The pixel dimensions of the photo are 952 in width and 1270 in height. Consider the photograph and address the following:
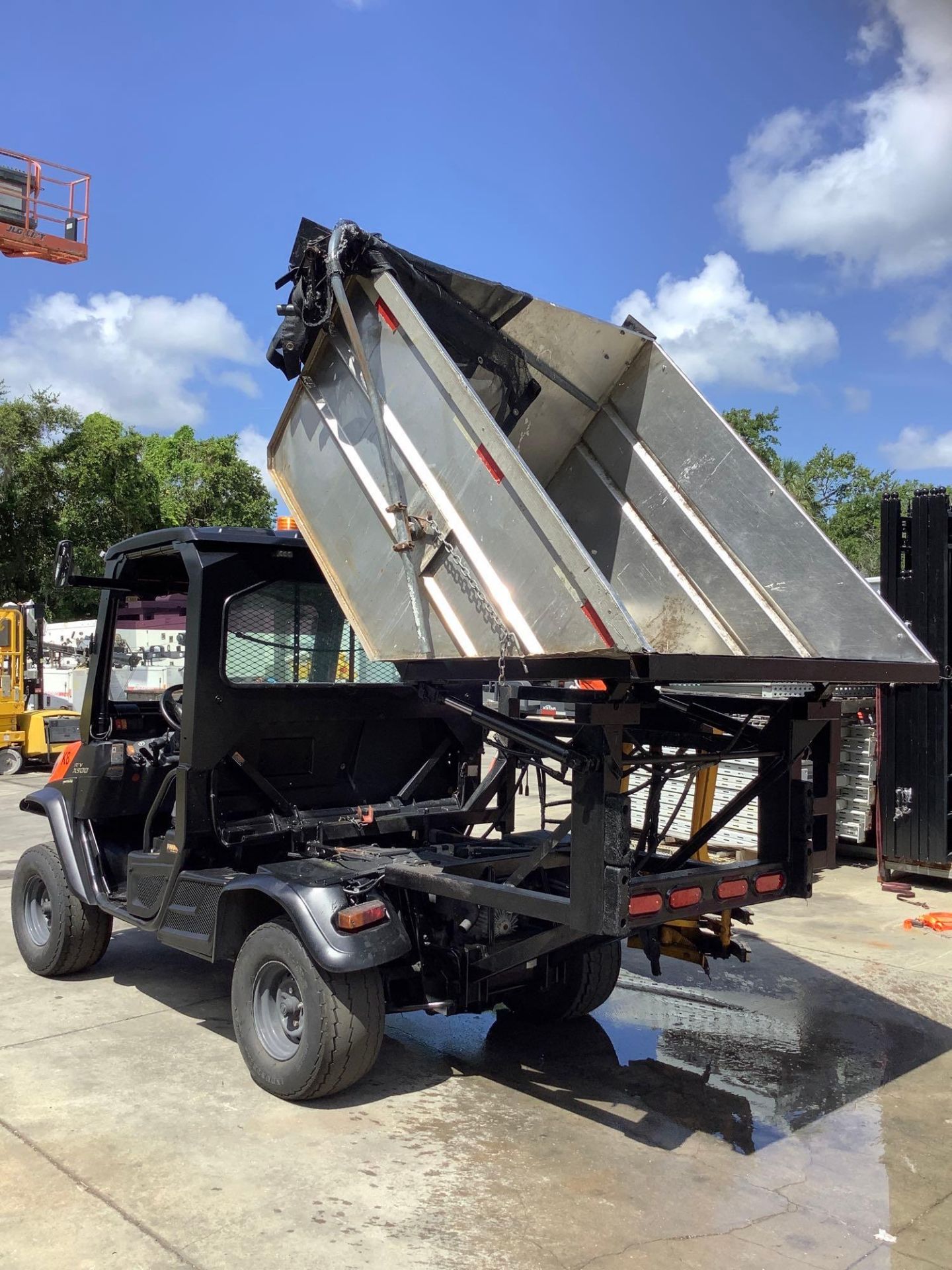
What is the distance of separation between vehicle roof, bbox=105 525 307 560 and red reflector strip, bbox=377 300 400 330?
131cm

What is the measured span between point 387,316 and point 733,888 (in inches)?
107

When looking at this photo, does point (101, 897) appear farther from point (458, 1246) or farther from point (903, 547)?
point (903, 547)

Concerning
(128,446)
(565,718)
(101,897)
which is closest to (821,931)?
(565,718)

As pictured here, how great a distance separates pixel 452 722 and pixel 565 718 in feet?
5.65

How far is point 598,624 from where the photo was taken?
359cm

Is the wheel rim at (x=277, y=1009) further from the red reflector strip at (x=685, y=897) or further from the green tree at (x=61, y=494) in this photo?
the green tree at (x=61, y=494)

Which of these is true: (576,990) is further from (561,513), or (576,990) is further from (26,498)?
(26,498)

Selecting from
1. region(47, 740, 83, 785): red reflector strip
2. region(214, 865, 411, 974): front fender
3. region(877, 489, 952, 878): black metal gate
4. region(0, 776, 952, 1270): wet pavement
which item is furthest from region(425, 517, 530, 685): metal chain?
region(877, 489, 952, 878): black metal gate

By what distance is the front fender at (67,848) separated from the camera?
19.1ft

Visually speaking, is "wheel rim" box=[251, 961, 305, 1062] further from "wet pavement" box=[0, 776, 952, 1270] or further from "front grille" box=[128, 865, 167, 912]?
"front grille" box=[128, 865, 167, 912]

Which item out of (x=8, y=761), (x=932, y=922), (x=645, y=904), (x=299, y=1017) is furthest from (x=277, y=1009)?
(x=8, y=761)

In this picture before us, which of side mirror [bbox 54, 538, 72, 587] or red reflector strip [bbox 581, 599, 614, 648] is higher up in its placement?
side mirror [bbox 54, 538, 72, 587]

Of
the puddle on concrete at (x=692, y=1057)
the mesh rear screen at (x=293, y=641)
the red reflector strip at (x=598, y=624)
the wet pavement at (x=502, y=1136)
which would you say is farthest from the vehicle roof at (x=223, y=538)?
the puddle on concrete at (x=692, y=1057)

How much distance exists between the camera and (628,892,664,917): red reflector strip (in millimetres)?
3975
